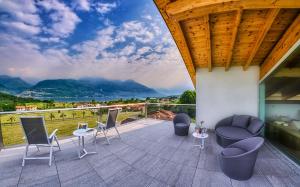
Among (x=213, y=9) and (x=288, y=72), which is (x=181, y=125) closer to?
(x=288, y=72)

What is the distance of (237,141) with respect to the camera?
393 cm

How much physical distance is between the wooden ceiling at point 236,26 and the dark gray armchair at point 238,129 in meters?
1.61

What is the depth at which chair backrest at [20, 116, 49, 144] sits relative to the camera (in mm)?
3281

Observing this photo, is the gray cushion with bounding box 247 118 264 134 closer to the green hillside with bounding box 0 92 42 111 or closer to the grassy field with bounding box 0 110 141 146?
the grassy field with bounding box 0 110 141 146

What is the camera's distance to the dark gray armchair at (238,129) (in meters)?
4.17

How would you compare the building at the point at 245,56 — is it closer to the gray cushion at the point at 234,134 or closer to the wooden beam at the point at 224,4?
the wooden beam at the point at 224,4

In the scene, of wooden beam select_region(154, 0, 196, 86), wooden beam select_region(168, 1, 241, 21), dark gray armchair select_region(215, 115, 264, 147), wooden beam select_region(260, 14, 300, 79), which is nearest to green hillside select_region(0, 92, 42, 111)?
wooden beam select_region(154, 0, 196, 86)

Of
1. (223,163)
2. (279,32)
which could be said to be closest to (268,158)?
(223,163)

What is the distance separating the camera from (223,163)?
2916 millimetres

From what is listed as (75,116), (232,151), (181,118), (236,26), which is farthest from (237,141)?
(75,116)

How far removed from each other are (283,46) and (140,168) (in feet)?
13.9

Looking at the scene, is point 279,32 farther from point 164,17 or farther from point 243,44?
point 164,17

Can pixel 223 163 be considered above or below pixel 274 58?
below

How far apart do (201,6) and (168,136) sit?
3.99m
